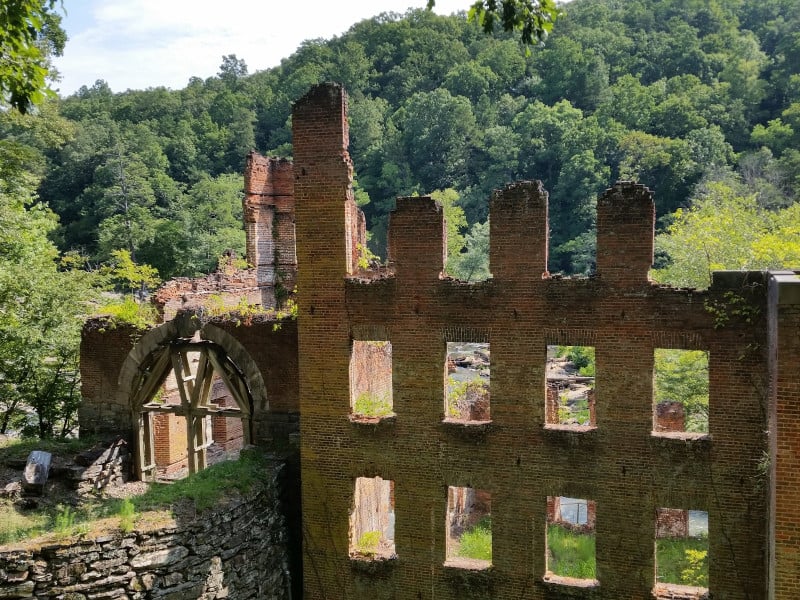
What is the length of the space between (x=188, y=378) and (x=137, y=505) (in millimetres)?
4944

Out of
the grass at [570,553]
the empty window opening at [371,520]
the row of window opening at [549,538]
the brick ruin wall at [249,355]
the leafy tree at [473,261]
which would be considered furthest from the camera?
the leafy tree at [473,261]

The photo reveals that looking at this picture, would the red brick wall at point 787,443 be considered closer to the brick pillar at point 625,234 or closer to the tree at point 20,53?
the brick pillar at point 625,234

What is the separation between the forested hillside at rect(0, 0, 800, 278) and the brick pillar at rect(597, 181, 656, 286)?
37.5m

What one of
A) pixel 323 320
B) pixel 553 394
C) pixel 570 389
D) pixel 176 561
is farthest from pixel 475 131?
pixel 176 561

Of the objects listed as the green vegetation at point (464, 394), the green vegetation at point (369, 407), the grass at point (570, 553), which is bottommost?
the grass at point (570, 553)

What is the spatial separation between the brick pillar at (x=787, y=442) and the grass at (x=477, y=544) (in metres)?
8.98

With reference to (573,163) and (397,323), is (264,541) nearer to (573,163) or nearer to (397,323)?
(397,323)

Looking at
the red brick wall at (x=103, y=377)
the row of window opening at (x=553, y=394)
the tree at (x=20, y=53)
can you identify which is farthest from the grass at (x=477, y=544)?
the tree at (x=20, y=53)

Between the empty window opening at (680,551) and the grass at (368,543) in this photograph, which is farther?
the empty window opening at (680,551)

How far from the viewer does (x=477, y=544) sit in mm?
17953

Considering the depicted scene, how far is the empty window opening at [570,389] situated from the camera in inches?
773

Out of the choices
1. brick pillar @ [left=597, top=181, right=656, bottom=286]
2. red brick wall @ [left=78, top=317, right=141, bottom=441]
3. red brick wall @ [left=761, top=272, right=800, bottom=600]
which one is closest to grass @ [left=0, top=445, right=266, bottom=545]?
red brick wall @ [left=78, top=317, right=141, bottom=441]

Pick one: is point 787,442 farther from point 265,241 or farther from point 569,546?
point 265,241

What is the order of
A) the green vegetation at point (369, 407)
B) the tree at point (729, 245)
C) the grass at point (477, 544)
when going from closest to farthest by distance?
the green vegetation at point (369, 407) < the grass at point (477, 544) < the tree at point (729, 245)
